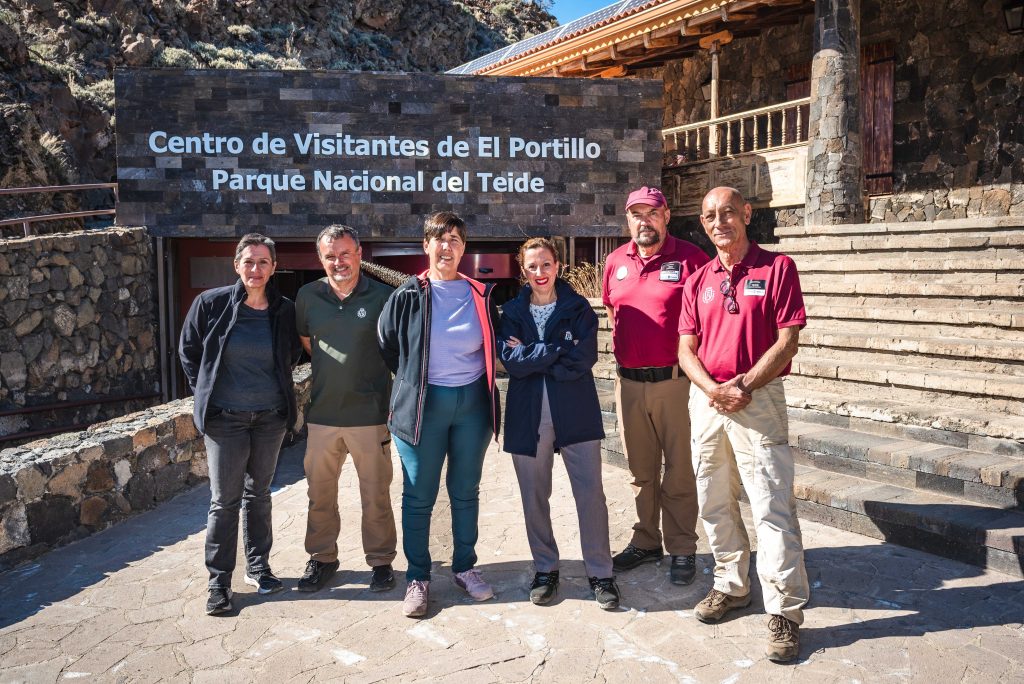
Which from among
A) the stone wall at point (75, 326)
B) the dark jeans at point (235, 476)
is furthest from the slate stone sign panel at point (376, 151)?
the dark jeans at point (235, 476)

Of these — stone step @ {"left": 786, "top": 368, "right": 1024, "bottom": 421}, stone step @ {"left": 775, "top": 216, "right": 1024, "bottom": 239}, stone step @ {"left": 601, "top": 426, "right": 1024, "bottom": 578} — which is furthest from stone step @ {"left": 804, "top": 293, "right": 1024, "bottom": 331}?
stone step @ {"left": 601, "top": 426, "right": 1024, "bottom": 578}

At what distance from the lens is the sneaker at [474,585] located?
12.5ft

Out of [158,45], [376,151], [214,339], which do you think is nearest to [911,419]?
[214,339]

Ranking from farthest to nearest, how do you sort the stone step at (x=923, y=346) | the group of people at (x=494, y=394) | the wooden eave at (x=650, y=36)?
1. the wooden eave at (x=650, y=36)
2. the stone step at (x=923, y=346)
3. the group of people at (x=494, y=394)

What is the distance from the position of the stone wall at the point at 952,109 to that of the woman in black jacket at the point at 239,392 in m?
9.69

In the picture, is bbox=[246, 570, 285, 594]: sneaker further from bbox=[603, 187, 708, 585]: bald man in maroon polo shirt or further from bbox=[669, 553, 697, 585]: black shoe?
bbox=[669, 553, 697, 585]: black shoe

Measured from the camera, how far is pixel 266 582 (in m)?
3.99

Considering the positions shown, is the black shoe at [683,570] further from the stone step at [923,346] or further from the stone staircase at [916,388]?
the stone step at [923,346]

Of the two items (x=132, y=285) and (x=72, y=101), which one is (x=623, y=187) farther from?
(x=72, y=101)

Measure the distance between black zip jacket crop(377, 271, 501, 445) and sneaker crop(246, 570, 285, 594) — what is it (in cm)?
101

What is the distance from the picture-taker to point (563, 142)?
1190 centimetres

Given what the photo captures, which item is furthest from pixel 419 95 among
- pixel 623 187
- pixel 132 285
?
pixel 132 285

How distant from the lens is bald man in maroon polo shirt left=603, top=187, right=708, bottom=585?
394 cm

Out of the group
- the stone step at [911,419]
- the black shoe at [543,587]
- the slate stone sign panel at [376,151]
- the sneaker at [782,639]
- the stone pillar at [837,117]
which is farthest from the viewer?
the slate stone sign panel at [376,151]
